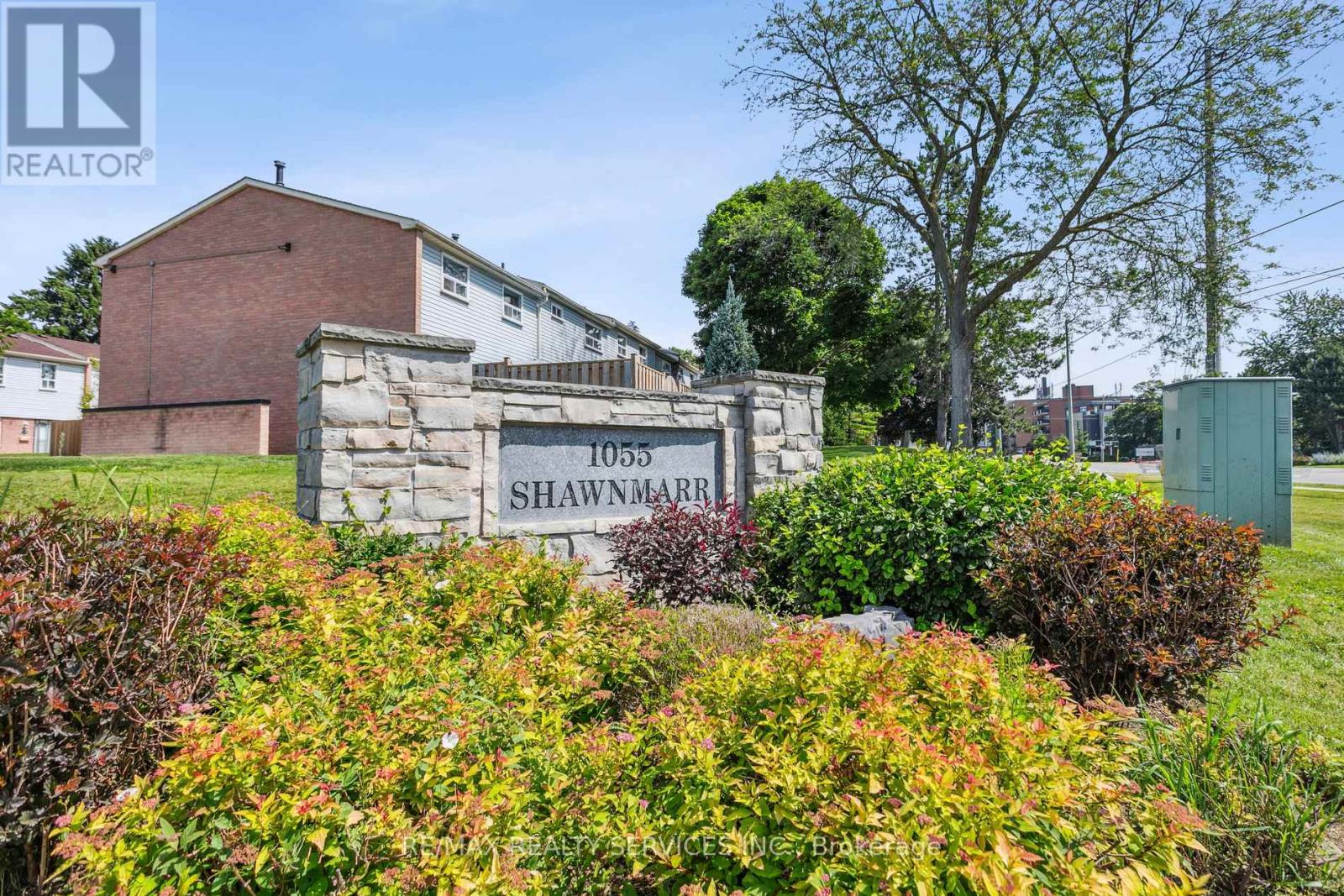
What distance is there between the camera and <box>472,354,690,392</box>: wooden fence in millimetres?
11242

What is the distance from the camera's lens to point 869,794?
1601 mm

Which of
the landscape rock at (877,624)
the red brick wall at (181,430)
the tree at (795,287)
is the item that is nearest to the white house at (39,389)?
the red brick wall at (181,430)

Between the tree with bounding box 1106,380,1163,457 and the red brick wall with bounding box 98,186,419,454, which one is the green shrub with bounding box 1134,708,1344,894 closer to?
the red brick wall with bounding box 98,186,419,454

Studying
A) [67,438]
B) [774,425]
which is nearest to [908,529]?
[774,425]

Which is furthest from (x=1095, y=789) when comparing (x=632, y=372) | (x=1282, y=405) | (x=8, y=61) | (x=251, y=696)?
(x=8, y=61)

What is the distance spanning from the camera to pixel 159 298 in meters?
19.5

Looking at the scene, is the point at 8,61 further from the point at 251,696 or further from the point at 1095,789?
the point at 1095,789

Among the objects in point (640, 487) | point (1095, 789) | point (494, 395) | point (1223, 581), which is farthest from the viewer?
point (640, 487)

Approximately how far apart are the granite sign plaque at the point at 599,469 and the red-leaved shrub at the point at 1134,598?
2994mm

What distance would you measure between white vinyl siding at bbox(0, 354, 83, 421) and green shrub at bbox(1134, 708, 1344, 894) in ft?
128

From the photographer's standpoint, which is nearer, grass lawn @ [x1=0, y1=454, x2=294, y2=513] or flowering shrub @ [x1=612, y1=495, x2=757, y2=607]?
flowering shrub @ [x1=612, y1=495, x2=757, y2=607]

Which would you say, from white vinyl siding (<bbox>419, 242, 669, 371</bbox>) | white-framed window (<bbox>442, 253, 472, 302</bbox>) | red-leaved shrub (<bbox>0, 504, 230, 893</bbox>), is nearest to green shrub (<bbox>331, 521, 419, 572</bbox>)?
red-leaved shrub (<bbox>0, 504, 230, 893</bbox>)

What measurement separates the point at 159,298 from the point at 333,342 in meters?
20.5

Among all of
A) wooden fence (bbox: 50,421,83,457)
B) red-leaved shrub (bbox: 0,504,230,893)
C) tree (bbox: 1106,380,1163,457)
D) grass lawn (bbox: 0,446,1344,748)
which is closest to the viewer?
red-leaved shrub (bbox: 0,504,230,893)
